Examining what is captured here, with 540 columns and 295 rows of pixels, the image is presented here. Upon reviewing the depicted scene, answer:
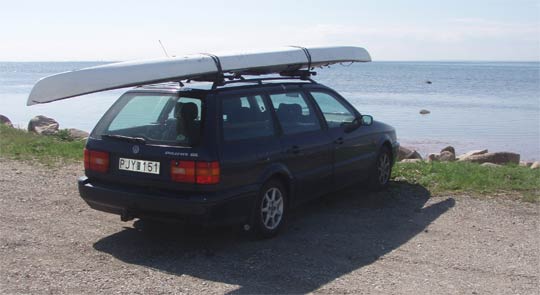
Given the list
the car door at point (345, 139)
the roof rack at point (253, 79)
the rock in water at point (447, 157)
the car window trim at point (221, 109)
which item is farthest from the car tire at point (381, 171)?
the rock in water at point (447, 157)

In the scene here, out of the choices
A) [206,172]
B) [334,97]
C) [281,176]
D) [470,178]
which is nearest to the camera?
[206,172]

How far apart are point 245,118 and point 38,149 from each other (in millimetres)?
7062

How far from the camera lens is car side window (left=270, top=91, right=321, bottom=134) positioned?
726 centimetres

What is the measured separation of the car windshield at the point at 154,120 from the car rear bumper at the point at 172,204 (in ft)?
1.65

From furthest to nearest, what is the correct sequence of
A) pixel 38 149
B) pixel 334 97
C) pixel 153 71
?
pixel 38 149 < pixel 334 97 < pixel 153 71

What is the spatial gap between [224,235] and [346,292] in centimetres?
197

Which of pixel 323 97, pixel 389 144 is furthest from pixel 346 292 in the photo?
pixel 389 144

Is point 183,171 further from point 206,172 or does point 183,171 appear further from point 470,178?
point 470,178

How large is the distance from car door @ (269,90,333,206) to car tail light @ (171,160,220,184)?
1.09 m

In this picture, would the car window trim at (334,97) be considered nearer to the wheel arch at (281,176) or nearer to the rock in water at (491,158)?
the wheel arch at (281,176)

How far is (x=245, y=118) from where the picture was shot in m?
6.75

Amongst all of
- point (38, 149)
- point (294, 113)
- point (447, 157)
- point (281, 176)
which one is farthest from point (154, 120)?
point (447, 157)

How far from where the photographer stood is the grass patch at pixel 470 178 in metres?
9.39

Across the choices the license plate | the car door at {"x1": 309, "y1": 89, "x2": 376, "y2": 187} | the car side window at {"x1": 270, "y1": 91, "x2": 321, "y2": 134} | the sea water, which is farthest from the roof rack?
the sea water
